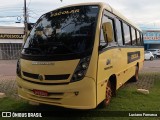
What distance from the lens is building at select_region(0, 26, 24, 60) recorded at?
38.6m

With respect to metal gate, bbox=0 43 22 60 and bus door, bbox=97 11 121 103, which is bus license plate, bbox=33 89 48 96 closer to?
bus door, bbox=97 11 121 103

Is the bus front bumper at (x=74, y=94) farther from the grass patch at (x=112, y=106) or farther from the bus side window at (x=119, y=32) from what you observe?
the bus side window at (x=119, y=32)

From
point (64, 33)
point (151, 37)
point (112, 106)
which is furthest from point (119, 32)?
point (151, 37)

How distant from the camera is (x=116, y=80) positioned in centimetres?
750

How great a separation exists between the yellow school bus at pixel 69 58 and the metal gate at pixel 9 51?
32.8 m

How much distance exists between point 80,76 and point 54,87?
1.93 ft

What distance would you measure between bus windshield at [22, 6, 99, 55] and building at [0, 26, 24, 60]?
32974 millimetres

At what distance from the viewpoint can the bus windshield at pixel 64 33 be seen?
18.8 feet

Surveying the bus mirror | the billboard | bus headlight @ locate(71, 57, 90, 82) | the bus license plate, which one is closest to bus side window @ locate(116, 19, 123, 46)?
the bus mirror

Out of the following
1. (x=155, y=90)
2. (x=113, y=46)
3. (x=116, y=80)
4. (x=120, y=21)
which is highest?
(x=120, y=21)

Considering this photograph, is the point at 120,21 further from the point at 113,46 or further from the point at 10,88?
the point at 10,88

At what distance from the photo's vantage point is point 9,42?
39000 mm

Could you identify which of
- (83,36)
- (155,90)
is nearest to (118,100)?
(155,90)

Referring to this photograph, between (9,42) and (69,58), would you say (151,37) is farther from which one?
(69,58)
